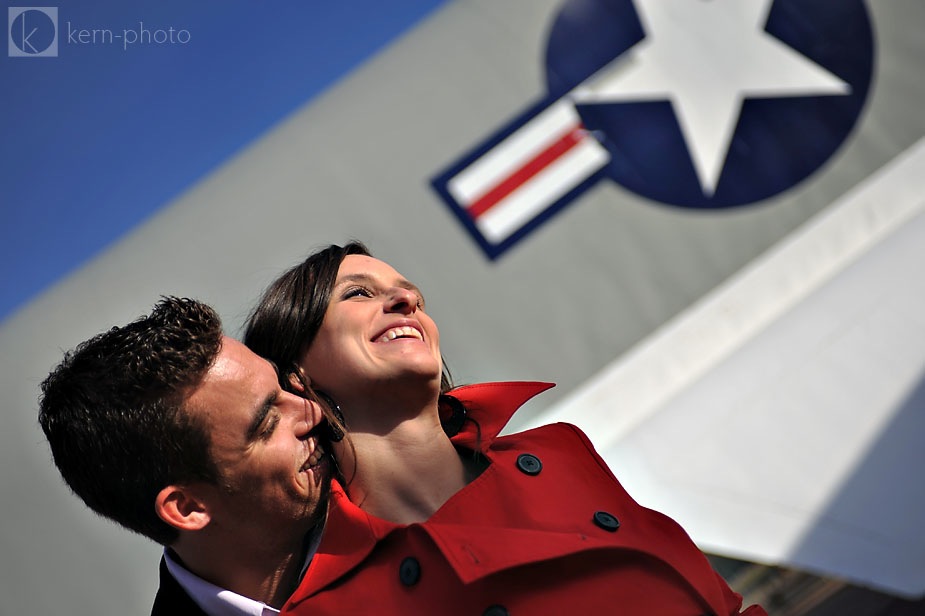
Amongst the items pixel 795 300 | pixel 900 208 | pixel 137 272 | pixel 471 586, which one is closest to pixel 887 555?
pixel 795 300

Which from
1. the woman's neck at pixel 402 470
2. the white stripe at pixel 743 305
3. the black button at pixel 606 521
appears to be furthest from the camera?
the white stripe at pixel 743 305

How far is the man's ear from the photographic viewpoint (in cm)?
135

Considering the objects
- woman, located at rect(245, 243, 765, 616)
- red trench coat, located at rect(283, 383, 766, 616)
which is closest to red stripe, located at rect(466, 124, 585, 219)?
woman, located at rect(245, 243, 765, 616)

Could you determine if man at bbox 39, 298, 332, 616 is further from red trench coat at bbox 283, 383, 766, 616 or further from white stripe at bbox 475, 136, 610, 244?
white stripe at bbox 475, 136, 610, 244

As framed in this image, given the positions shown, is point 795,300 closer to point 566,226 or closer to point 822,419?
point 822,419

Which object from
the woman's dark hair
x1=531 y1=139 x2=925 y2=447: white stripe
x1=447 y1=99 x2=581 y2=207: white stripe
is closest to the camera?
the woman's dark hair

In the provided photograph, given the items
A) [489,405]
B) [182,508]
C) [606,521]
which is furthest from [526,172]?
[182,508]

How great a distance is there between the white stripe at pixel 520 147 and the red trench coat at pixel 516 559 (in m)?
2.42

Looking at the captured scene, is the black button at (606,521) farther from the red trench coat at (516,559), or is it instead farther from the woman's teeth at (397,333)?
the woman's teeth at (397,333)

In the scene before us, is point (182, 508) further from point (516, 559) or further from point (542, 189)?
point (542, 189)

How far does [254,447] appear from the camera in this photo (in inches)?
55.7

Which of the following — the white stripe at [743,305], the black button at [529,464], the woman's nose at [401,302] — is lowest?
the white stripe at [743,305]

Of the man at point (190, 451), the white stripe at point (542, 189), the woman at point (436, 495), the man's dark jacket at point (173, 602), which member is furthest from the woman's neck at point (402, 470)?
the white stripe at point (542, 189)

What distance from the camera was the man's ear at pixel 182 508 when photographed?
1.35 meters
